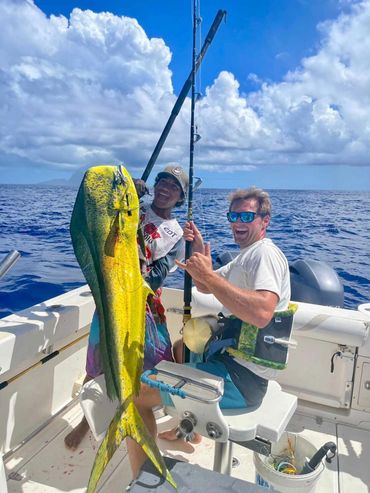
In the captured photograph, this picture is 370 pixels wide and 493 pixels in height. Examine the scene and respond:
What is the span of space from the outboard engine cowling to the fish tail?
8.46ft

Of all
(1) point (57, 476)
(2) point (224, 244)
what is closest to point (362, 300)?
(2) point (224, 244)

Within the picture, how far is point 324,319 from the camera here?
9.59ft

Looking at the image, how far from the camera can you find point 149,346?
253 centimetres

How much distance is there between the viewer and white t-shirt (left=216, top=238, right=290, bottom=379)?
2025 millimetres

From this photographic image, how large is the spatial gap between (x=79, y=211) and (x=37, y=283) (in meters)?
5.47

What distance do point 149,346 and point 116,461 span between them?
861 millimetres

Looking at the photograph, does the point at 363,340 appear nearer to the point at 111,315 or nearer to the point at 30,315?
the point at 111,315

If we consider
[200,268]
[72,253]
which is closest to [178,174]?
[200,268]

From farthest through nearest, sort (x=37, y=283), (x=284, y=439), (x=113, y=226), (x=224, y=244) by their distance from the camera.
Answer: (x=224, y=244)
(x=37, y=283)
(x=284, y=439)
(x=113, y=226)

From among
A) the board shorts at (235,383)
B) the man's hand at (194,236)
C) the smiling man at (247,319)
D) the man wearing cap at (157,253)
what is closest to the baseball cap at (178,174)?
the man wearing cap at (157,253)

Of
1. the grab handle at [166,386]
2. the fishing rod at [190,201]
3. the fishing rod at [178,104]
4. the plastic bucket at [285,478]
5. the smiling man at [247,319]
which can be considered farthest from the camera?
the fishing rod at [178,104]

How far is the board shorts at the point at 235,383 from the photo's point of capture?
2143mm

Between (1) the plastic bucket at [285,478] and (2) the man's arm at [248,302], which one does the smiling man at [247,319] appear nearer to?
(2) the man's arm at [248,302]

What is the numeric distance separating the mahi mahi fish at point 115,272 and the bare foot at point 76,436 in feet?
3.79
